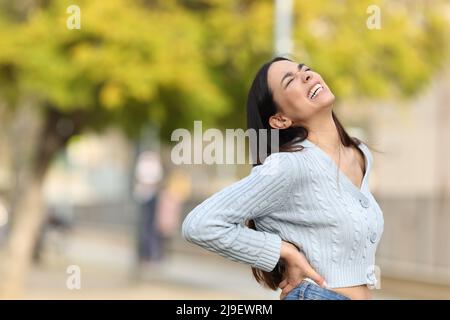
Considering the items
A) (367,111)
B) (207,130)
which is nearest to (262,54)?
(207,130)

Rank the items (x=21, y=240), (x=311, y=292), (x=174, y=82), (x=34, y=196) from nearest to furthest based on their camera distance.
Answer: (x=311, y=292) → (x=174, y=82) → (x=21, y=240) → (x=34, y=196)

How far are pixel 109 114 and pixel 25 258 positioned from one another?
106 inches

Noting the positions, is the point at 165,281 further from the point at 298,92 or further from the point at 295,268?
the point at 295,268

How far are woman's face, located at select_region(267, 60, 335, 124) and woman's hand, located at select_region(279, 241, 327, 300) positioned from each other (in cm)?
38

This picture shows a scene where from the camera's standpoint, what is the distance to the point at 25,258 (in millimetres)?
15320

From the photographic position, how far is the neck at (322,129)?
9.65 ft

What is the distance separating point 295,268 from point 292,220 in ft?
0.42

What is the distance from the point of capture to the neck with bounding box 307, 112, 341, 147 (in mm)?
2941

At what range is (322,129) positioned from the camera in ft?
9.70

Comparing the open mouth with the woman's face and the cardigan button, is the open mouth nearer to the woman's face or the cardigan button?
the woman's face

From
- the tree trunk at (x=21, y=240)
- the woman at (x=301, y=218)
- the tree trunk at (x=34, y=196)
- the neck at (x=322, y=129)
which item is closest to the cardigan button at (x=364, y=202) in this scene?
the woman at (x=301, y=218)

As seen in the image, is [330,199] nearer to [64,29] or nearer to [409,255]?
[64,29]

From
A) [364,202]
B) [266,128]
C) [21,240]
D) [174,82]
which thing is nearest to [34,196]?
[21,240]

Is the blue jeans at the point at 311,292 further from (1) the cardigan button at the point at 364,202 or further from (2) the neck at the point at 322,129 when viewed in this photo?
(2) the neck at the point at 322,129
